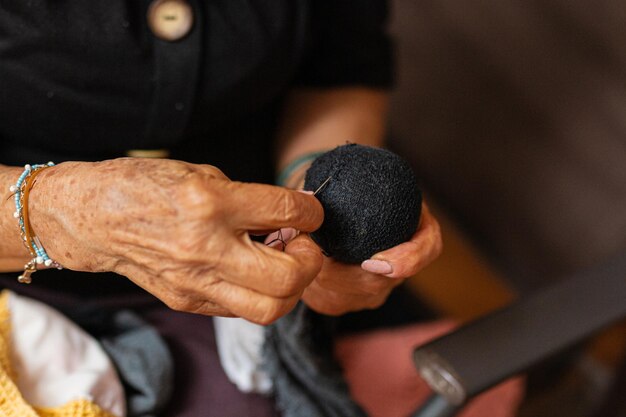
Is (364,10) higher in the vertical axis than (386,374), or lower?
higher

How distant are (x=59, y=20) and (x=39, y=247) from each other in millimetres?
188

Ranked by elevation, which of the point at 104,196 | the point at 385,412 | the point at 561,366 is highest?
the point at 104,196

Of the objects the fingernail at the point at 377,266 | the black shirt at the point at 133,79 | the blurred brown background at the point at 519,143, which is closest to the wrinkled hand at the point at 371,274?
the fingernail at the point at 377,266

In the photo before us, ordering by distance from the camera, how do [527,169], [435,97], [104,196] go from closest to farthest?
[104,196], [527,169], [435,97]

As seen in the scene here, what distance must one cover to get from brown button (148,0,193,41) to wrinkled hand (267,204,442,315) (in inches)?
7.8

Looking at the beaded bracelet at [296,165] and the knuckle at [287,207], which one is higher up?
the knuckle at [287,207]

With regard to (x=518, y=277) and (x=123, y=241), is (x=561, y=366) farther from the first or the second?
(x=123, y=241)

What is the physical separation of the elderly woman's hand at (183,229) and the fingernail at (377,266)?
0.07 metres

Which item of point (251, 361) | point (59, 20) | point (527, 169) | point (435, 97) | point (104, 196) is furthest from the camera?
point (435, 97)

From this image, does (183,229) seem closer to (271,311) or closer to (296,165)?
(271,311)

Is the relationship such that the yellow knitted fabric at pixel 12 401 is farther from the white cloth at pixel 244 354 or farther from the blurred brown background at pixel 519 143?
the blurred brown background at pixel 519 143

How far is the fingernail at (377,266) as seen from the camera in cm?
51

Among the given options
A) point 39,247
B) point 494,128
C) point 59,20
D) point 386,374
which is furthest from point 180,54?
point 494,128

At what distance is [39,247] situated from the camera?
0.48 metres
